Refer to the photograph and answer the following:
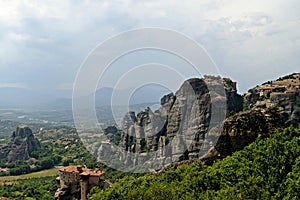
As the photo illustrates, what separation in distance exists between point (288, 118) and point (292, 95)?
6767 mm

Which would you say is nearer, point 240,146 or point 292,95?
point 240,146

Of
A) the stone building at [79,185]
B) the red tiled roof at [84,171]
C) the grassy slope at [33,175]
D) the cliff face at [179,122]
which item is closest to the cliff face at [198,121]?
the cliff face at [179,122]

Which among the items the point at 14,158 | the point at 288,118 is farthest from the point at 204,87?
the point at 14,158

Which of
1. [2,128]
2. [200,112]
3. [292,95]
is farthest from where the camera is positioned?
[2,128]

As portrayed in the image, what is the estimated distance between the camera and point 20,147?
78.9 m

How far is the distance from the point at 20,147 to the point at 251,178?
236 feet

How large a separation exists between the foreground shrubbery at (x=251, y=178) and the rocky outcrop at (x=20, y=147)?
64371mm

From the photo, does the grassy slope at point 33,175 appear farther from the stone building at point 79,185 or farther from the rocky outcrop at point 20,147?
the stone building at point 79,185

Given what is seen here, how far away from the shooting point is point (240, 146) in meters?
22.2

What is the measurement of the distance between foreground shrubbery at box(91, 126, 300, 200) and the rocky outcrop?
6437 cm

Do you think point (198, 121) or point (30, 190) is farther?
point (30, 190)

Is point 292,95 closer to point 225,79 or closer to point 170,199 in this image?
point 225,79

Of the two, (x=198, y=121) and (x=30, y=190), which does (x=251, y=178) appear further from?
(x=30, y=190)

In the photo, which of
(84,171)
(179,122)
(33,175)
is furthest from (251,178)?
(33,175)
